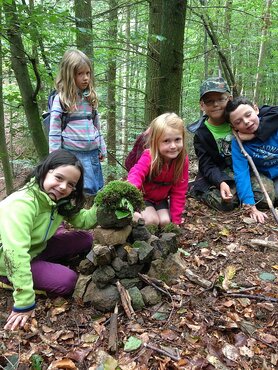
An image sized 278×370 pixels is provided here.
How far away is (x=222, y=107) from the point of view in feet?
15.1

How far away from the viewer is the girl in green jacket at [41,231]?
260 centimetres

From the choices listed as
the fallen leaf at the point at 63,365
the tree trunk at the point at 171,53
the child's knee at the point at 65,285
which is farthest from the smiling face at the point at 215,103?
the fallen leaf at the point at 63,365

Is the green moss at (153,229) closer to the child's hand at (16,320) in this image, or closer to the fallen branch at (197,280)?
the fallen branch at (197,280)

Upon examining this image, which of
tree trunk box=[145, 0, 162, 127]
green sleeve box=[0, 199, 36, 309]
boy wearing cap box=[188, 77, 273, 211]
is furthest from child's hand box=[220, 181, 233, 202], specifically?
green sleeve box=[0, 199, 36, 309]

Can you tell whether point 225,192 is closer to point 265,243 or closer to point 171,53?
point 265,243

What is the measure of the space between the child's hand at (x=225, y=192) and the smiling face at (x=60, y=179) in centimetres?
239

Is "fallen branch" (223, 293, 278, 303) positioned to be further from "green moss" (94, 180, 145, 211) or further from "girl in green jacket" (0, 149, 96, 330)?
"girl in green jacket" (0, 149, 96, 330)

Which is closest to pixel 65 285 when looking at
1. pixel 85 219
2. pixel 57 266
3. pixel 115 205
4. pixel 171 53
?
pixel 57 266

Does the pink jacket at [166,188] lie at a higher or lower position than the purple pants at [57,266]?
higher

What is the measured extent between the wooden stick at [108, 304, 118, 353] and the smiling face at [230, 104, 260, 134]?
314 centimetres

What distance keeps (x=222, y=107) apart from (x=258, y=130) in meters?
0.64

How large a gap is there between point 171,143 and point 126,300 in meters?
1.93

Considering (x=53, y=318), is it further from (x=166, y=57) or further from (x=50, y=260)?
(x=166, y=57)

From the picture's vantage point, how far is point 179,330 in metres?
→ 2.44
